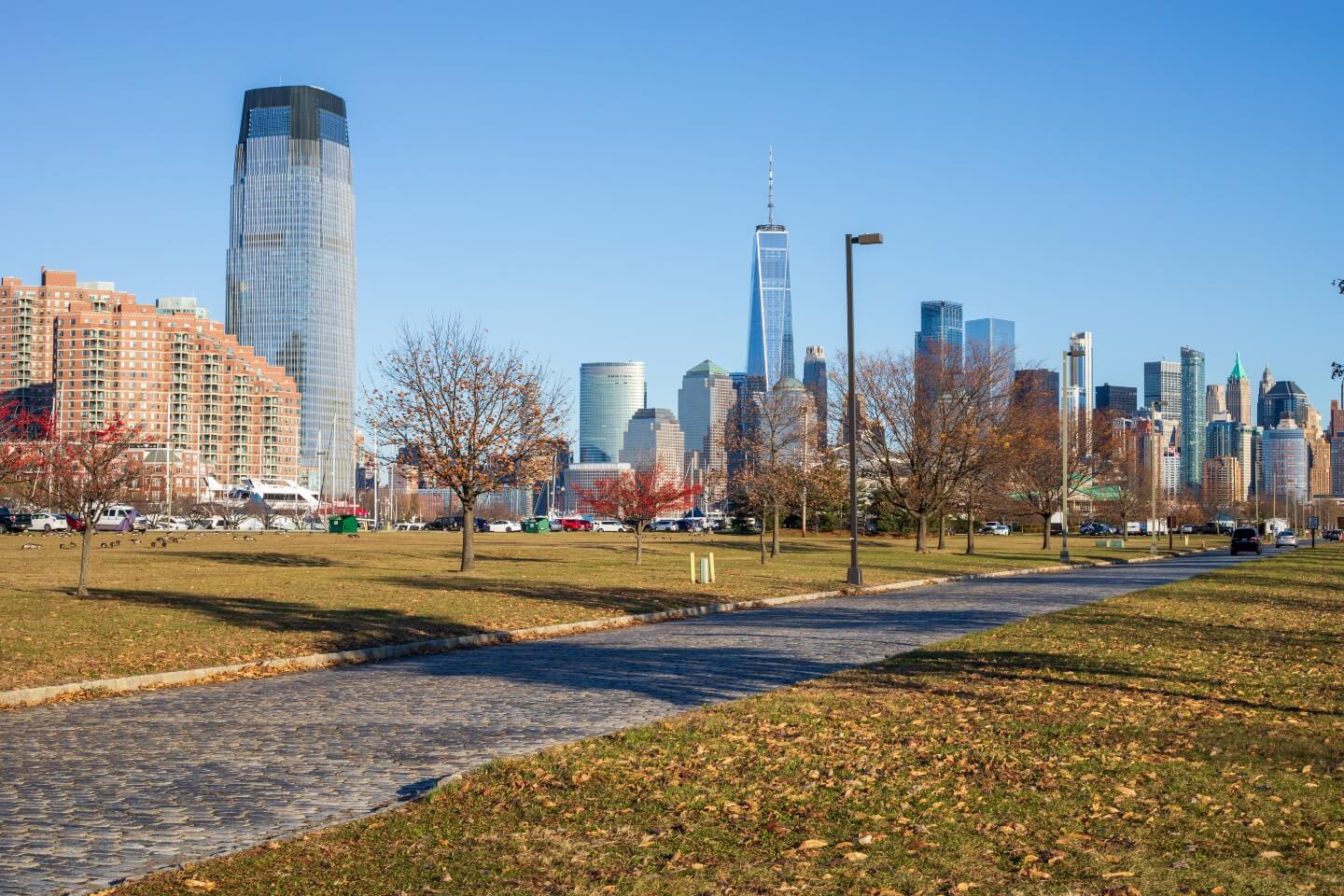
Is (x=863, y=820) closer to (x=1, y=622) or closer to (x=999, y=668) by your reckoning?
(x=999, y=668)

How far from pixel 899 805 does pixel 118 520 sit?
98655 millimetres

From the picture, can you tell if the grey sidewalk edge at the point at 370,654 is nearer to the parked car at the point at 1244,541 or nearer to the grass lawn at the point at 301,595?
the grass lawn at the point at 301,595

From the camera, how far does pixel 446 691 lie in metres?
13.6

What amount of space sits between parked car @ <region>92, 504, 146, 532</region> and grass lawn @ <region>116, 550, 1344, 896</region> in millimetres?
86189

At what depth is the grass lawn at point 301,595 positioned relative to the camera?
1652cm

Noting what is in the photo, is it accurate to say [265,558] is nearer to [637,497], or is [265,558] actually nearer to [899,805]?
[637,497]

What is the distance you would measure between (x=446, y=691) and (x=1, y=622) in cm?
895

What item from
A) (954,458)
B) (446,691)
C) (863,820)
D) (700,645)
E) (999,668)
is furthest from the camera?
(954,458)

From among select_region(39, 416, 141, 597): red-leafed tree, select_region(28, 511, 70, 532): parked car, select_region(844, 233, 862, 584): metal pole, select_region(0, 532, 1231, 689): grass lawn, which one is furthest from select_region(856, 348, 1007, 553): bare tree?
select_region(28, 511, 70, 532): parked car

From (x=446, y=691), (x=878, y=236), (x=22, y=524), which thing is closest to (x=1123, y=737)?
(x=446, y=691)

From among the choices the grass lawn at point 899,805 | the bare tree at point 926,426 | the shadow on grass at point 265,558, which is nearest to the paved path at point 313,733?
the grass lawn at point 899,805

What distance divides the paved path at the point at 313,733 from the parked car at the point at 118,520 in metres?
79.8

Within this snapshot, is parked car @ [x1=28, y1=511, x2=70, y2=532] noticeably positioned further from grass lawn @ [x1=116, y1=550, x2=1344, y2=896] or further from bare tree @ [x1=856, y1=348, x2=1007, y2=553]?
grass lawn @ [x1=116, y1=550, x2=1344, y2=896]

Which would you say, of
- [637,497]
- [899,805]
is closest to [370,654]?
[899,805]
